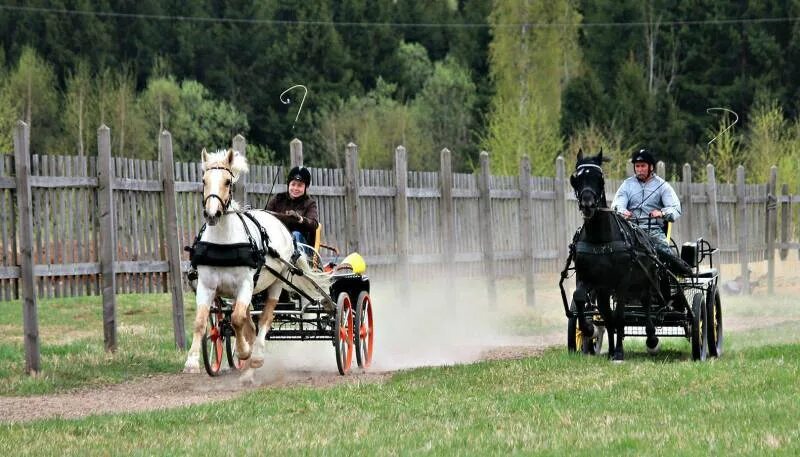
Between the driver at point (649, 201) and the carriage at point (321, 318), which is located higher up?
the driver at point (649, 201)

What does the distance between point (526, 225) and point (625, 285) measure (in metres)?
10.8

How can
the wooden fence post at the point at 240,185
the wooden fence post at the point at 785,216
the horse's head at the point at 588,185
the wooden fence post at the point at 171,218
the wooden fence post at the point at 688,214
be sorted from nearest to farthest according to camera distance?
the horse's head at the point at 588,185 → the wooden fence post at the point at 171,218 → the wooden fence post at the point at 240,185 → the wooden fence post at the point at 688,214 → the wooden fence post at the point at 785,216

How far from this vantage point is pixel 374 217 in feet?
65.8

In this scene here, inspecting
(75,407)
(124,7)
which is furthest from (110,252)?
(124,7)

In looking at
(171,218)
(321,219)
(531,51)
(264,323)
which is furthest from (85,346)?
(531,51)

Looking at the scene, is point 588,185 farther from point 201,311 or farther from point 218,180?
point 201,311

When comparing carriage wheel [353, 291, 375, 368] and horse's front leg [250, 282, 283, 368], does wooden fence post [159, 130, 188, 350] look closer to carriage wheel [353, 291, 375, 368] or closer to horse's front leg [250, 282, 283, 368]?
carriage wheel [353, 291, 375, 368]

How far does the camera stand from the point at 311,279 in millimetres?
13930

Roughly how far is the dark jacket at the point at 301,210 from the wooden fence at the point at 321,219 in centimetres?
55

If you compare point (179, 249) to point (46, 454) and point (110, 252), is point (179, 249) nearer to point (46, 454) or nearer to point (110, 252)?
point (110, 252)

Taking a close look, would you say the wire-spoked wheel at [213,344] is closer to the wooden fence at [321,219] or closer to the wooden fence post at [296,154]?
the wooden fence at [321,219]

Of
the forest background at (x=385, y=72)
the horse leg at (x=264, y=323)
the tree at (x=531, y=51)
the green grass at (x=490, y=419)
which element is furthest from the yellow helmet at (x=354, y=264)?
the tree at (x=531, y=51)

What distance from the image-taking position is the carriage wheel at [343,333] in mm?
13984

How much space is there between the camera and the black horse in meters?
12.9
